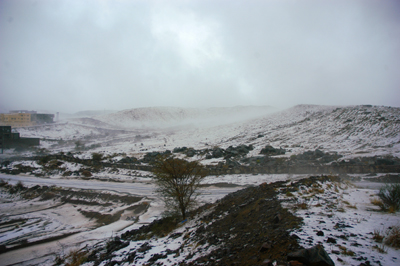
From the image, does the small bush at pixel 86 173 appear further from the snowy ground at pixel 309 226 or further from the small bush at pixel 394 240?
the small bush at pixel 394 240

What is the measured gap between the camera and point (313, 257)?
3.90 m

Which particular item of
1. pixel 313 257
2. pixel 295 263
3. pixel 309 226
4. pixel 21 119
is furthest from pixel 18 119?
pixel 313 257

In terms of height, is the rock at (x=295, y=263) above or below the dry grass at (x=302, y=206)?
above

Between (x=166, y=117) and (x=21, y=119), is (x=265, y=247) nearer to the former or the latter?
(x=21, y=119)

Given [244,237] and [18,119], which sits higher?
[18,119]

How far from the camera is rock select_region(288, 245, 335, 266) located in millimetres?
3807

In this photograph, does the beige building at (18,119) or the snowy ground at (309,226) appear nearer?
the snowy ground at (309,226)

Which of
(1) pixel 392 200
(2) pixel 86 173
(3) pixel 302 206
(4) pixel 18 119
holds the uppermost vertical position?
(4) pixel 18 119

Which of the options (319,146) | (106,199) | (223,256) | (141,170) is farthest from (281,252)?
(319,146)

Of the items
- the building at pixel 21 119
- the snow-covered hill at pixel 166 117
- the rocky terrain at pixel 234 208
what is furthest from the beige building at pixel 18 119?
the rocky terrain at pixel 234 208

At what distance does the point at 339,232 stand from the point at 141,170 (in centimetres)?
3148

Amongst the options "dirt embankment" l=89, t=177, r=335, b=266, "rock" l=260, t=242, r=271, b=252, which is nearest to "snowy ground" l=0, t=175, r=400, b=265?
"dirt embankment" l=89, t=177, r=335, b=266

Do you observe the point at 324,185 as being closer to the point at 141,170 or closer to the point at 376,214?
the point at 376,214

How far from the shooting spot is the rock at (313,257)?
381cm
